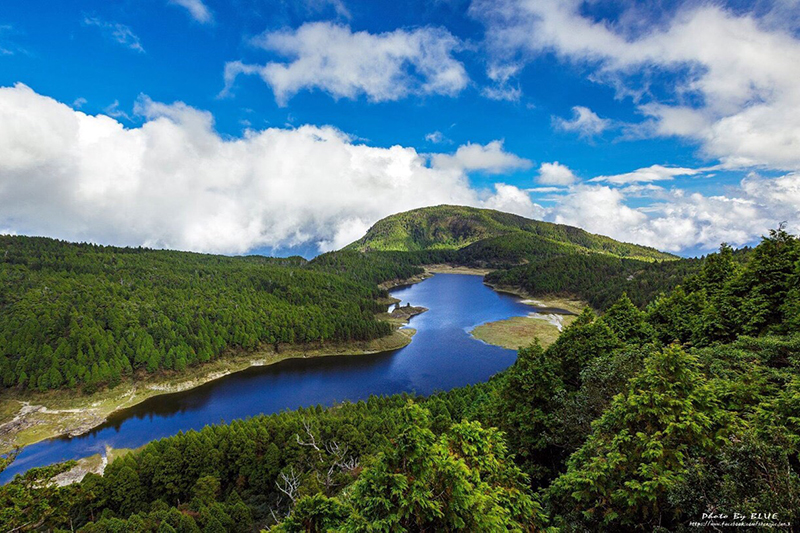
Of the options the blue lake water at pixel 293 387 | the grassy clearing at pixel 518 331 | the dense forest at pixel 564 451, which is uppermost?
the dense forest at pixel 564 451

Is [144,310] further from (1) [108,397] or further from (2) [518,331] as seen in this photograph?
(2) [518,331]

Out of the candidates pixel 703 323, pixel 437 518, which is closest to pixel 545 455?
pixel 437 518

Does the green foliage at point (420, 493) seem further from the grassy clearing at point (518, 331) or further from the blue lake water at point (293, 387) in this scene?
the grassy clearing at point (518, 331)

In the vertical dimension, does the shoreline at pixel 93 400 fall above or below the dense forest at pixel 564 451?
below

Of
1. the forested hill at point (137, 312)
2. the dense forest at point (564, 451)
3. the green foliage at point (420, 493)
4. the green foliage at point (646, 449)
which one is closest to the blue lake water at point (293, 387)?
the forested hill at point (137, 312)

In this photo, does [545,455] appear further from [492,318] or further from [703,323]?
[492,318]

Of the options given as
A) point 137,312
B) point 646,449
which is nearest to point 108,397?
point 137,312

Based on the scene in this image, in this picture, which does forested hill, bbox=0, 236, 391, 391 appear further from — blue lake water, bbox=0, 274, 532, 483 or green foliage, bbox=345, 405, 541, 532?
green foliage, bbox=345, 405, 541, 532

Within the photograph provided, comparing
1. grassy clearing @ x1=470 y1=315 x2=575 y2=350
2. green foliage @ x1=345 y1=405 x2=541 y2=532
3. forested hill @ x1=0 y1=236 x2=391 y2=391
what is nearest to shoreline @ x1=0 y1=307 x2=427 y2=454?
forested hill @ x1=0 y1=236 x2=391 y2=391
